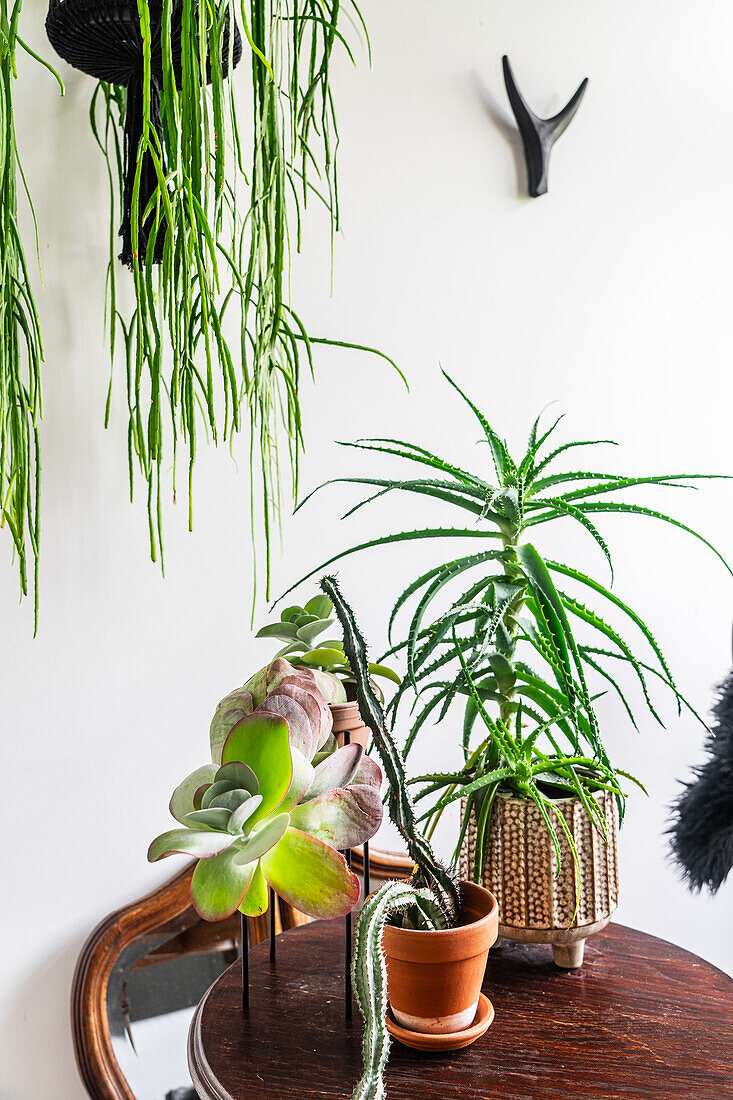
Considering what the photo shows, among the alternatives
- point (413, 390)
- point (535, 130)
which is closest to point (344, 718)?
point (413, 390)

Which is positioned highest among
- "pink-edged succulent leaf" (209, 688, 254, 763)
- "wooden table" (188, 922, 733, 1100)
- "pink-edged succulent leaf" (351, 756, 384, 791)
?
"pink-edged succulent leaf" (209, 688, 254, 763)

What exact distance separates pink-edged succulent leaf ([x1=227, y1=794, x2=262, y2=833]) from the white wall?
0.49 m

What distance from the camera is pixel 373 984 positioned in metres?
0.56

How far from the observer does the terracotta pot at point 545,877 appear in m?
0.81

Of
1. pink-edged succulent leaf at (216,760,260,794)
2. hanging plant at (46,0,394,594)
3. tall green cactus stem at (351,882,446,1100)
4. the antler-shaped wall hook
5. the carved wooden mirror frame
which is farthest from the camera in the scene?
the antler-shaped wall hook

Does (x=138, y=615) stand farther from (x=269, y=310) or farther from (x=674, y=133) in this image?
(x=674, y=133)

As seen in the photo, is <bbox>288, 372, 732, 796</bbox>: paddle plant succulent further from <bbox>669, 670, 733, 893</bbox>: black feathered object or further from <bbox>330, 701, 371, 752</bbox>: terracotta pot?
<bbox>669, 670, 733, 893</bbox>: black feathered object

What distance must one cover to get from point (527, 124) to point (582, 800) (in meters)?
0.98

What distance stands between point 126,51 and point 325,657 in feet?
2.06

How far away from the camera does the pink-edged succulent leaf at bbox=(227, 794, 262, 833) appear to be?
23.6 inches

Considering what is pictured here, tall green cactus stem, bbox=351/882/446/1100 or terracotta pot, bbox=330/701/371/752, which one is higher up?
terracotta pot, bbox=330/701/371/752

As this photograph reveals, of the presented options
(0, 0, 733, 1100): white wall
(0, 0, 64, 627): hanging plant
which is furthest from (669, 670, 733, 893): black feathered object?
(0, 0, 64, 627): hanging plant

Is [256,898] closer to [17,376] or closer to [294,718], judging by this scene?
[294,718]

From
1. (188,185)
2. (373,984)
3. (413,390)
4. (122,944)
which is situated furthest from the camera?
(413,390)
